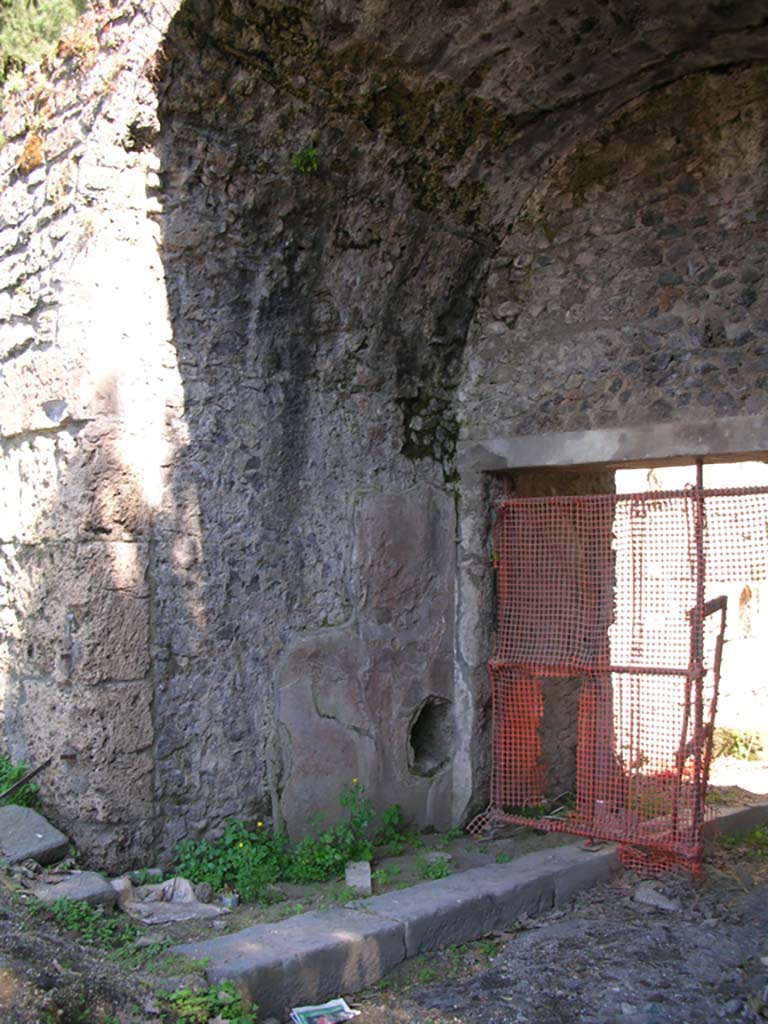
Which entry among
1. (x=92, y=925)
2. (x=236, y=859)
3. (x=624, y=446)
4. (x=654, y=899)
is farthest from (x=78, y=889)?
(x=624, y=446)

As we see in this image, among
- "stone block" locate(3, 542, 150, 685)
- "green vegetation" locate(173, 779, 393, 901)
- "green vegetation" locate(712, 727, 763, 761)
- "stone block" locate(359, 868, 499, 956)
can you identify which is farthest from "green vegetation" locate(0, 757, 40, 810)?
"green vegetation" locate(712, 727, 763, 761)

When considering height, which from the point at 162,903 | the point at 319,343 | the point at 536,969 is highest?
the point at 319,343

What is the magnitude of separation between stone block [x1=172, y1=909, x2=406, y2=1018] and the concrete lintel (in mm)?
2293

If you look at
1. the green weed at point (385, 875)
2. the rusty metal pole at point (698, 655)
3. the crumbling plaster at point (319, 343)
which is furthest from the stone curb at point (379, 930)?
the crumbling plaster at point (319, 343)

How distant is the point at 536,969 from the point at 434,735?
1.56 meters

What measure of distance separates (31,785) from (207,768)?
0.69m

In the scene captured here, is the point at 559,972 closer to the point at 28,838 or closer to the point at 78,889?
the point at 78,889

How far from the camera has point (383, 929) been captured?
3756 mm

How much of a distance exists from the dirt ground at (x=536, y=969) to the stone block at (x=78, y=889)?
0.40 feet

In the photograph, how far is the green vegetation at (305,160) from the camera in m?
4.32

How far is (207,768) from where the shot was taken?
4242 millimetres

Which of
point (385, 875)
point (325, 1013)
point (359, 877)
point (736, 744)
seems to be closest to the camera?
point (325, 1013)

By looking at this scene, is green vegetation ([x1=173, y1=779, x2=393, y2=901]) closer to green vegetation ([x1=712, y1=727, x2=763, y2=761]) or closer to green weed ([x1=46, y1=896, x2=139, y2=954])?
green weed ([x1=46, y1=896, x2=139, y2=954])

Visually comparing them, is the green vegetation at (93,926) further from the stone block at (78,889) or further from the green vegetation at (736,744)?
the green vegetation at (736,744)
